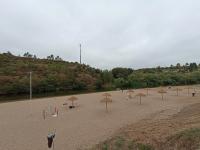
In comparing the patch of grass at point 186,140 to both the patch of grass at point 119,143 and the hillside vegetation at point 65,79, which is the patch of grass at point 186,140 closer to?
the patch of grass at point 119,143

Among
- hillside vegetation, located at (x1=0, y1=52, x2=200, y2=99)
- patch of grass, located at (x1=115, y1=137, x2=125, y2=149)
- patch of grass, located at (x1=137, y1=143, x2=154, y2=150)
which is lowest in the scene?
patch of grass, located at (x1=115, y1=137, x2=125, y2=149)

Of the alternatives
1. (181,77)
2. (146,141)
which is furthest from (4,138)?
(181,77)

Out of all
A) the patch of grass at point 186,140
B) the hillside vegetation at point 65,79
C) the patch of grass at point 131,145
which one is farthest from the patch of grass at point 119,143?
the hillside vegetation at point 65,79

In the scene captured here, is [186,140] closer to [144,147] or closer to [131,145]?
[144,147]

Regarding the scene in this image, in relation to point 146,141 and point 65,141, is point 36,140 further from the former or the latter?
point 146,141

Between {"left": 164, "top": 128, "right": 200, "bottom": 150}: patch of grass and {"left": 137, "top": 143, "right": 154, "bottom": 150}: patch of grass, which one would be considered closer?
{"left": 164, "top": 128, "right": 200, "bottom": 150}: patch of grass

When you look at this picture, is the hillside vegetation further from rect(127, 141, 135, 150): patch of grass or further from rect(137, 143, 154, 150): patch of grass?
rect(137, 143, 154, 150): patch of grass

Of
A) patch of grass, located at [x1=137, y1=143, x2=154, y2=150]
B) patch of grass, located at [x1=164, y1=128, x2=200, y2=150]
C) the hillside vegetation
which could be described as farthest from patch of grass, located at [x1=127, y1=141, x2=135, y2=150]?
the hillside vegetation

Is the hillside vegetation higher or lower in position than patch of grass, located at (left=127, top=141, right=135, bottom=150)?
higher

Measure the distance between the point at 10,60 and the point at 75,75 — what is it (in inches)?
683

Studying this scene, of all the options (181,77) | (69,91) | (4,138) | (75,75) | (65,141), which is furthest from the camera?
(181,77)

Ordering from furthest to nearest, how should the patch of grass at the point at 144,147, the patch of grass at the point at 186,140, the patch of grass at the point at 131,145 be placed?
the patch of grass at the point at 131,145
the patch of grass at the point at 144,147
the patch of grass at the point at 186,140

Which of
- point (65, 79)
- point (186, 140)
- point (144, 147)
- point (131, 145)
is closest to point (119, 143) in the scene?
point (131, 145)

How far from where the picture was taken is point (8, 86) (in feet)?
155
